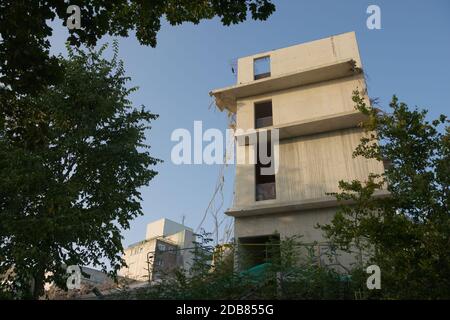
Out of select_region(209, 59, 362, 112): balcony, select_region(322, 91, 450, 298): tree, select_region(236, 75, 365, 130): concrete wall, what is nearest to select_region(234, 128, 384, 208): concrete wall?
select_region(236, 75, 365, 130): concrete wall

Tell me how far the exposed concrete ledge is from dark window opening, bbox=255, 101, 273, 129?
4.89m

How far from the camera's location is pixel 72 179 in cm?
1380

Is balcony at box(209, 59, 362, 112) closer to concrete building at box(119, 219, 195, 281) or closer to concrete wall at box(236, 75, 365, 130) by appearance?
concrete wall at box(236, 75, 365, 130)

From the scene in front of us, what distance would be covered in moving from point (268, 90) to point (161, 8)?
1248 centimetres

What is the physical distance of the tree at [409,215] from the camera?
6.31m

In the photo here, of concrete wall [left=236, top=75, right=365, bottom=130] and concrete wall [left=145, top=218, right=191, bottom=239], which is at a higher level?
concrete wall [left=145, top=218, right=191, bottom=239]

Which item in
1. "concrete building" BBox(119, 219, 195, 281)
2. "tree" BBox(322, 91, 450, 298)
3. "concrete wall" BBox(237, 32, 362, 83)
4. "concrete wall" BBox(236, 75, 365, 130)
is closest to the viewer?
"tree" BBox(322, 91, 450, 298)

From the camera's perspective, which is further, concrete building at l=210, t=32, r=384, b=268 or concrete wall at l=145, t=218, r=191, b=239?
concrete wall at l=145, t=218, r=191, b=239

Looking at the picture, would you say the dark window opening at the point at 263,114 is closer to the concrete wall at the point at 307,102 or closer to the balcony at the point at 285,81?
the concrete wall at the point at 307,102

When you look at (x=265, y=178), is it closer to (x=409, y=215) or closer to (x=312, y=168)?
(x=312, y=168)

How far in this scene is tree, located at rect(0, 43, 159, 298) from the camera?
11.9m

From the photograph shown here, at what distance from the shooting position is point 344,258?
15.1 metres

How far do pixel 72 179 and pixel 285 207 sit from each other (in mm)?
8845

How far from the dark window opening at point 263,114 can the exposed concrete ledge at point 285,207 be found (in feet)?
16.0
